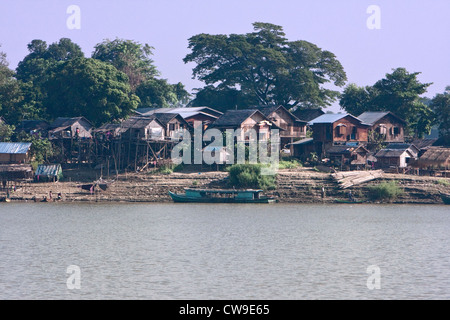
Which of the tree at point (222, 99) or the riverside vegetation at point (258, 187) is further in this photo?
the tree at point (222, 99)

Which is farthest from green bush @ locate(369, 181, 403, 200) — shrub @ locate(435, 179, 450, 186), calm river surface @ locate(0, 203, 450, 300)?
shrub @ locate(435, 179, 450, 186)

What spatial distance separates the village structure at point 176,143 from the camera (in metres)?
62.7

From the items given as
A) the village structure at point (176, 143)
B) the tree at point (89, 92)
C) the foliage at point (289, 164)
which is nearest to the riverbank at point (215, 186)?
the village structure at point (176, 143)

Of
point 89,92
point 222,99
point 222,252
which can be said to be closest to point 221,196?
point 89,92

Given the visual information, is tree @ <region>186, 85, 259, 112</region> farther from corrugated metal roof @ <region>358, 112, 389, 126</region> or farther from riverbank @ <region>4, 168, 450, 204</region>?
riverbank @ <region>4, 168, 450, 204</region>

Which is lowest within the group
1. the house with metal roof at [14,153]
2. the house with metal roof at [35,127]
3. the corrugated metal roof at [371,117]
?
the house with metal roof at [14,153]

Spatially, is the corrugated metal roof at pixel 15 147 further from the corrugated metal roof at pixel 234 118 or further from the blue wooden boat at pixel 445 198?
the blue wooden boat at pixel 445 198

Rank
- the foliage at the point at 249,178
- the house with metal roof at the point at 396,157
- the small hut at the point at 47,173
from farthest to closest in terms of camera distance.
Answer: the house with metal roof at the point at 396,157 → the small hut at the point at 47,173 → the foliage at the point at 249,178

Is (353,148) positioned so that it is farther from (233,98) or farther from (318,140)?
(233,98)

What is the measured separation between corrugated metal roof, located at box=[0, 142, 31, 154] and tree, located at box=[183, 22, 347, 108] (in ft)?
97.8

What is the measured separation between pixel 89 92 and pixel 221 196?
20.5 meters

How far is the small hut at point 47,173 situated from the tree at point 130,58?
27.8 meters

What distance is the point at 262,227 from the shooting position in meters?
43.7
